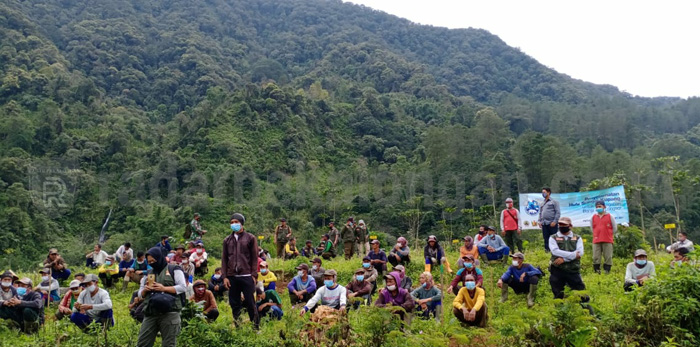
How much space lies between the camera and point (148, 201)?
125 ft

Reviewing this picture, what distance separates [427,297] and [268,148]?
1582 inches

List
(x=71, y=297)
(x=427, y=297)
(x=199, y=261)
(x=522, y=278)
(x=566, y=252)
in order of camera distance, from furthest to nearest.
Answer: (x=199, y=261)
(x=71, y=297)
(x=522, y=278)
(x=427, y=297)
(x=566, y=252)

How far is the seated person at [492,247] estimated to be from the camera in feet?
37.2

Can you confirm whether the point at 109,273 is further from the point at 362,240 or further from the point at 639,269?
the point at 639,269

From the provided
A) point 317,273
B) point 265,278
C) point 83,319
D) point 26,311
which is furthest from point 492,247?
point 26,311

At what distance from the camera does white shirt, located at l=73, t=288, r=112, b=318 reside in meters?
8.06

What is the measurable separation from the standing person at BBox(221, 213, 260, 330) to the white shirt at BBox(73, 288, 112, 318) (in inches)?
95.4

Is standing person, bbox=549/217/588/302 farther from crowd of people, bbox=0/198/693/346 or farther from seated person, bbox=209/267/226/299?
seated person, bbox=209/267/226/299

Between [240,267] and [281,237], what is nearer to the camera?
[240,267]

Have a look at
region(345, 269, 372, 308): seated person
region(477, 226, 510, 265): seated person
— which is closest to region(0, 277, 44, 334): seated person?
region(345, 269, 372, 308): seated person

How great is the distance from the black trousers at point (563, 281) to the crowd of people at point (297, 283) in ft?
0.05

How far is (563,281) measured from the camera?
25.3 feet

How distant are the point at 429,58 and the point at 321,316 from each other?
134m

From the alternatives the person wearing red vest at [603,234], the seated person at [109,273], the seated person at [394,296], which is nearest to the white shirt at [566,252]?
the seated person at [394,296]
